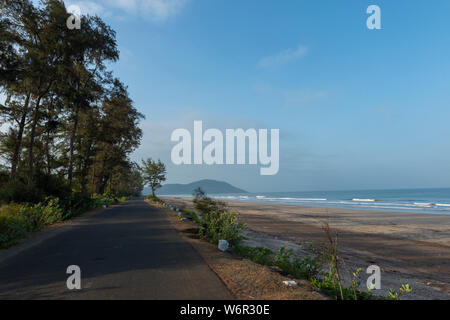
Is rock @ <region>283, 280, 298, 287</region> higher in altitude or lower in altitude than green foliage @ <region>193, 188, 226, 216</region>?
lower

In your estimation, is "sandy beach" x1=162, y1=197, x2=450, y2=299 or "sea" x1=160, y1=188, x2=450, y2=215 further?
"sea" x1=160, y1=188, x2=450, y2=215

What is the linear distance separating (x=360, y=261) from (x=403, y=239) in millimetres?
7276

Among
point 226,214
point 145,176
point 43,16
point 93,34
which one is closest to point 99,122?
point 93,34

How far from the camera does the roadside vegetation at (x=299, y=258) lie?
15.6 ft

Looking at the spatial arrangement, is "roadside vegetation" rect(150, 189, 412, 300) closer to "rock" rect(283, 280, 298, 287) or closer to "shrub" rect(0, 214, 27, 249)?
"rock" rect(283, 280, 298, 287)

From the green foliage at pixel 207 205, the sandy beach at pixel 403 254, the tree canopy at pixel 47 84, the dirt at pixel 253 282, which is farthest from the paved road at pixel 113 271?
the tree canopy at pixel 47 84

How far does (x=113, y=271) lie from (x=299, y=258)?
19.8 ft

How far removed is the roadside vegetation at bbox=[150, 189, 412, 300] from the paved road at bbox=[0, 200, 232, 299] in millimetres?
1570

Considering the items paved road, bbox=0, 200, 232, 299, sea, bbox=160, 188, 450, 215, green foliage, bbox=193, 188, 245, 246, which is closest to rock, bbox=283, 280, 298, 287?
paved road, bbox=0, 200, 232, 299

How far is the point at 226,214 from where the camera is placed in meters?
10.6

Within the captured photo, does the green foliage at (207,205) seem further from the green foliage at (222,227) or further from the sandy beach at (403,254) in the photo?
the sandy beach at (403,254)

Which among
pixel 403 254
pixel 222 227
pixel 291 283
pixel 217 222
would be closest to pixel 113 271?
pixel 291 283

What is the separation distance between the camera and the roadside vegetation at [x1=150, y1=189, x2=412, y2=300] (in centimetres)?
477
